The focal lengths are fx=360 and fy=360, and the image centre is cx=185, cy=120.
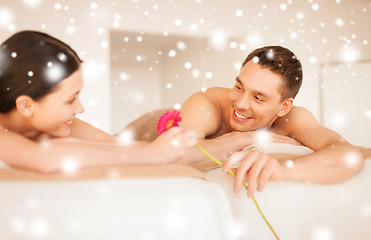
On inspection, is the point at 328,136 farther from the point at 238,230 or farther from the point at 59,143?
the point at 59,143

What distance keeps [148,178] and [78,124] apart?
556 mm

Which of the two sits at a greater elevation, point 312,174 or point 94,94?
point 312,174

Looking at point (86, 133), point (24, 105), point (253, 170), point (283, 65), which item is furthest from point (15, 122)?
point (283, 65)

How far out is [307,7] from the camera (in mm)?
4590

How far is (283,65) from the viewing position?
138cm

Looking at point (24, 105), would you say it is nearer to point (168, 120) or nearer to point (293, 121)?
point (168, 120)

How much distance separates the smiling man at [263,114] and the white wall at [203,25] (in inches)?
93.0

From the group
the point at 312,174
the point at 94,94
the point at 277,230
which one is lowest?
the point at 94,94

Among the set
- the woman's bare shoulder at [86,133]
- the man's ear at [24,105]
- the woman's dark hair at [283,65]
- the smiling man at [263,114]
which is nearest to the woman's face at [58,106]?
the man's ear at [24,105]

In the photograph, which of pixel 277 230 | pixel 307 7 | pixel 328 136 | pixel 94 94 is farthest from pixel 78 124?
pixel 307 7

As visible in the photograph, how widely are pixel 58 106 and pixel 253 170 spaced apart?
0.49 meters

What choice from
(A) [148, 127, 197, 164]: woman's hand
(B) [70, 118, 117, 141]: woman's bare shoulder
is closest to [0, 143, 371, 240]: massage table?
(A) [148, 127, 197, 164]: woman's hand

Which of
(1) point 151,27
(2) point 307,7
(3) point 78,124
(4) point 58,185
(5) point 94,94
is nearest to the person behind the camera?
(4) point 58,185

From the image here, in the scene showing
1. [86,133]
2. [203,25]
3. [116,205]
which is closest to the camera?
[116,205]
